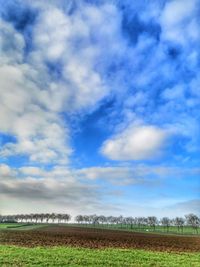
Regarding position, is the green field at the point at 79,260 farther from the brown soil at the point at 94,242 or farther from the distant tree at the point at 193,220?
the distant tree at the point at 193,220

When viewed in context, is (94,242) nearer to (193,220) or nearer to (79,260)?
(79,260)

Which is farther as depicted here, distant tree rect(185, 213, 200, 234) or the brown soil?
distant tree rect(185, 213, 200, 234)

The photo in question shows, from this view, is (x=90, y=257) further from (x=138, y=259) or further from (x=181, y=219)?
(x=181, y=219)

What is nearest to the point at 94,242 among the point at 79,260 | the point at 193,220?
the point at 79,260

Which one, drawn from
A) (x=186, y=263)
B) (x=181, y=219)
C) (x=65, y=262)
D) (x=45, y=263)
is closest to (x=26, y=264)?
(x=45, y=263)

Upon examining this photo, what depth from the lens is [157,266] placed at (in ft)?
71.4

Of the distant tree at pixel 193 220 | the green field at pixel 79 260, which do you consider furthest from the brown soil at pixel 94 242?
the distant tree at pixel 193 220

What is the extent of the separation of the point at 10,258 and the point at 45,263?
2680 millimetres

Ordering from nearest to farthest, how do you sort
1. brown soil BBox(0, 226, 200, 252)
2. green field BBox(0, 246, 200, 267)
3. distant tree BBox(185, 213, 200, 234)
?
green field BBox(0, 246, 200, 267) → brown soil BBox(0, 226, 200, 252) → distant tree BBox(185, 213, 200, 234)

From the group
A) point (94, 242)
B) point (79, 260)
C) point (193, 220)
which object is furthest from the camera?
point (193, 220)

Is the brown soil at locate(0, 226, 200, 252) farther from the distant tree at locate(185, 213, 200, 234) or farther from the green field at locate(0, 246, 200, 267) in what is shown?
the distant tree at locate(185, 213, 200, 234)

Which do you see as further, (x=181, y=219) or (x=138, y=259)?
(x=181, y=219)

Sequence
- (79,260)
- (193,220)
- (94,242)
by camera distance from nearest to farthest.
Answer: (79,260), (94,242), (193,220)

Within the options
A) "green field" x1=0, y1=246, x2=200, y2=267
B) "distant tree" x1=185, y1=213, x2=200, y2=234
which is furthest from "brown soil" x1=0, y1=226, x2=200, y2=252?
"distant tree" x1=185, y1=213, x2=200, y2=234
